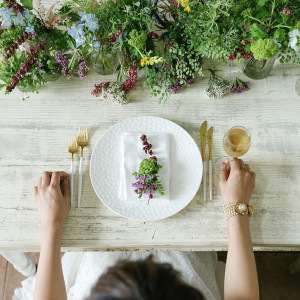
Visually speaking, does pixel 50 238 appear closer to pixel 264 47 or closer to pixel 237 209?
pixel 237 209

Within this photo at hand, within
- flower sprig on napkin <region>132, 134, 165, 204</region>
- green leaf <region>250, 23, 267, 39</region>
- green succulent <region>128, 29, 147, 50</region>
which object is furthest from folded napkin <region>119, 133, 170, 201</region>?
green leaf <region>250, 23, 267, 39</region>

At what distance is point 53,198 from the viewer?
3.38 feet

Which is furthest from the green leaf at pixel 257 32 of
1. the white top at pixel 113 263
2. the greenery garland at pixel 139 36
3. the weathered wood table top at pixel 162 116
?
the white top at pixel 113 263

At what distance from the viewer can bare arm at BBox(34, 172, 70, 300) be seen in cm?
101

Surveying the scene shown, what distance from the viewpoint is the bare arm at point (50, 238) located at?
39.7 inches

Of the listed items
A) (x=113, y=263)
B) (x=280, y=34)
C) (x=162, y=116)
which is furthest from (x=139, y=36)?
(x=113, y=263)

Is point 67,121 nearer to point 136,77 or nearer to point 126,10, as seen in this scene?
point 136,77

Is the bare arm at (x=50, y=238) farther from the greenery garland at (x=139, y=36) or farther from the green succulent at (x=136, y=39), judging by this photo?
the green succulent at (x=136, y=39)

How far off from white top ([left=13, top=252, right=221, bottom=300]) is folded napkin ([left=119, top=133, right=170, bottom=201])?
322 mm

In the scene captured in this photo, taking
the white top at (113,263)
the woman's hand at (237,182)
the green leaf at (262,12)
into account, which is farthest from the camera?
the white top at (113,263)

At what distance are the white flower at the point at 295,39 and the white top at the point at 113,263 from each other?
83 centimetres

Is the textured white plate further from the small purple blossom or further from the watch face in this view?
the small purple blossom

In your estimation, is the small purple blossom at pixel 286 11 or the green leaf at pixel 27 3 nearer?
the small purple blossom at pixel 286 11

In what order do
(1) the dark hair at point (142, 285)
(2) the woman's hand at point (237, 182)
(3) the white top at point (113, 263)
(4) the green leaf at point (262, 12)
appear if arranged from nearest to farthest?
(1) the dark hair at point (142, 285) < (4) the green leaf at point (262, 12) < (2) the woman's hand at point (237, 182) < (3) the white top at point (113, 263)
